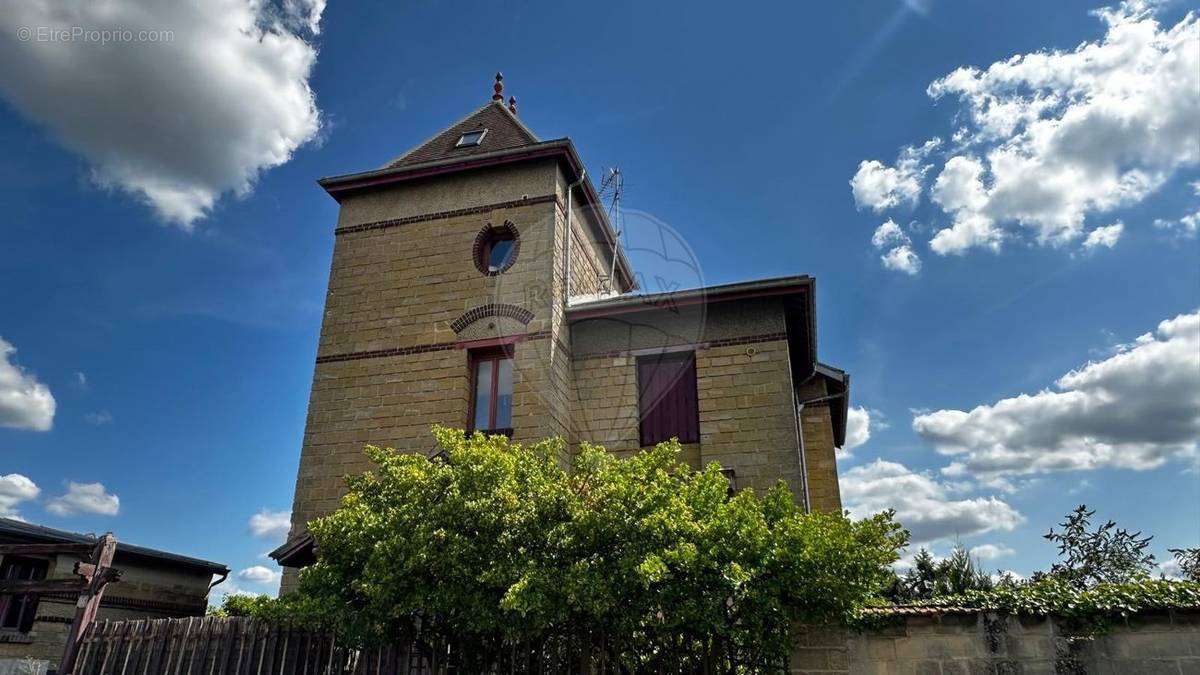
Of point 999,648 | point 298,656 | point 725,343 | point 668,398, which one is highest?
point 725,343

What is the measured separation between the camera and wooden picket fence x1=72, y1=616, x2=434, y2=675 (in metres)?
7.38

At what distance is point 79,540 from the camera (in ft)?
47.5

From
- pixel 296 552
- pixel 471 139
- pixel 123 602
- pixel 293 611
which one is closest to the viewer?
pixel 293 611

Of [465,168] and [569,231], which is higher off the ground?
[465,168]

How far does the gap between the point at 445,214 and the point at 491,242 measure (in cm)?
113

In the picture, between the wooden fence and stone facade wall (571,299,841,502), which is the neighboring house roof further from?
stone facade wall (571,299,841,502)

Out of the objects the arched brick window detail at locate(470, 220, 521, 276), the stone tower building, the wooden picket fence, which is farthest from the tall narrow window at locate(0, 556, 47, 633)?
the arched brick window detail at locate(470, 220, 521, 276)

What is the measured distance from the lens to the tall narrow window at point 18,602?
1252cm

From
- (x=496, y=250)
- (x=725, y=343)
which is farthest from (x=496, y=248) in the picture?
(x=725, y=343)

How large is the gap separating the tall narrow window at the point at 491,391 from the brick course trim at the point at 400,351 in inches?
18.9

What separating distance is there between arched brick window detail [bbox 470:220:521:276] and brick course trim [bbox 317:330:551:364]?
1536mm

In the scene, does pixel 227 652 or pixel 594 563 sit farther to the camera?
pixel 227 652

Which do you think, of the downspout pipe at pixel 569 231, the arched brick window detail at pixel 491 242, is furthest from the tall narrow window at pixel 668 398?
the arched brick window detail at pixel 491 242

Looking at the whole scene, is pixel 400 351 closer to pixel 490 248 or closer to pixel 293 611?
pixel 490 248
